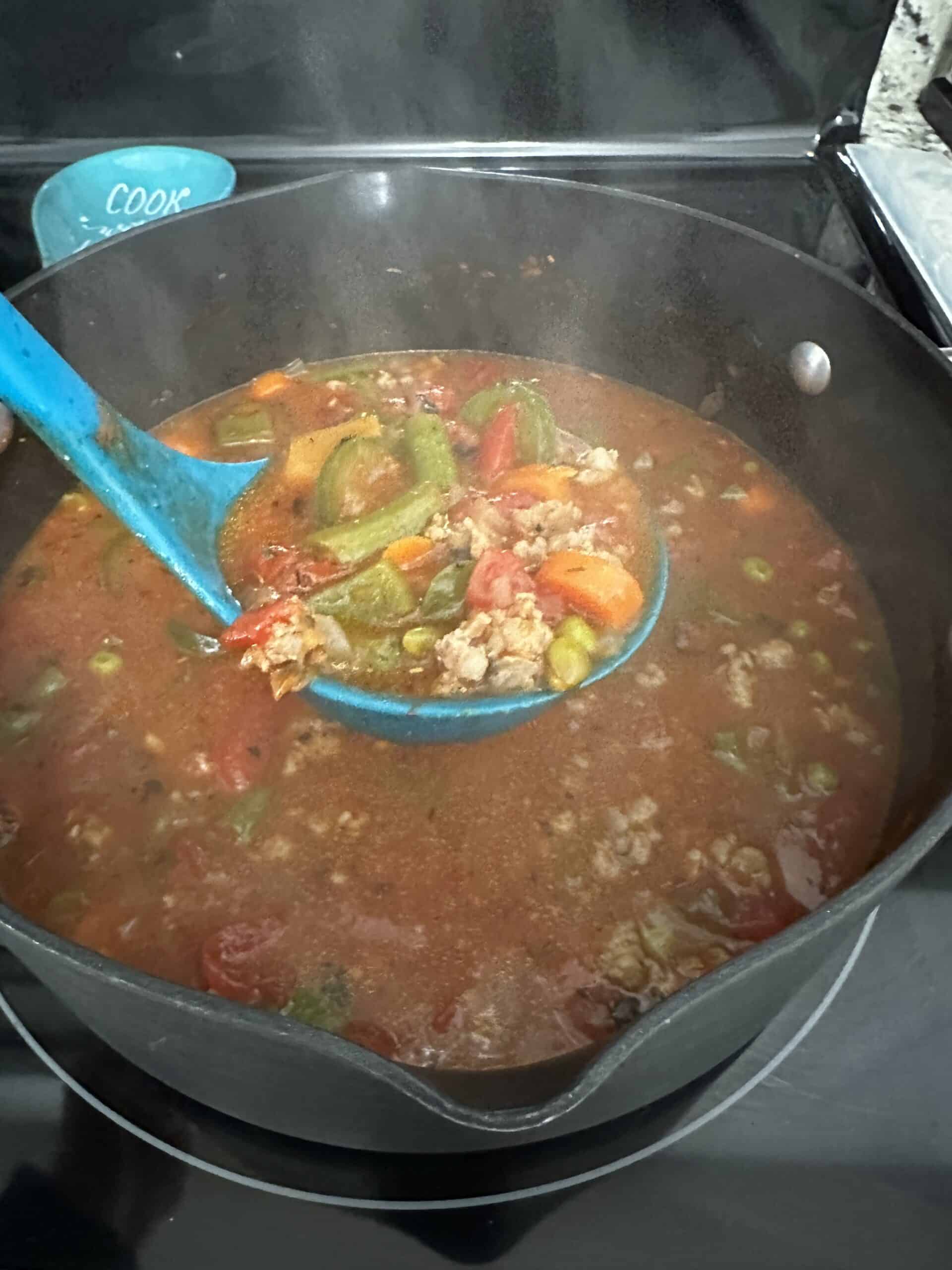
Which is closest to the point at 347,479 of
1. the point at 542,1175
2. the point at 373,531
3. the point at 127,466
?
the point at 373,531

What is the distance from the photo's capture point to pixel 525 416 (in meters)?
2.30

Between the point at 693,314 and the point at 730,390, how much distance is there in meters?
0.21

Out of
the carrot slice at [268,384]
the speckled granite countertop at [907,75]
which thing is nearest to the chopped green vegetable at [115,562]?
the carrot slice at [268,384]

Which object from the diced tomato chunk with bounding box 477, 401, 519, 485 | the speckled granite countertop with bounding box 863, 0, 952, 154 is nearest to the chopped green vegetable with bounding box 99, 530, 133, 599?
the diced tomato chunk with bounding box 477, 401, 519, 485

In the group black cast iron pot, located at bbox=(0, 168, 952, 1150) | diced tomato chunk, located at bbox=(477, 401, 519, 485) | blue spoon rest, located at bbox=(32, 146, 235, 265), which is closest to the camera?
black cast iron pot, located at bbox=(0, 168, 952, 1150)

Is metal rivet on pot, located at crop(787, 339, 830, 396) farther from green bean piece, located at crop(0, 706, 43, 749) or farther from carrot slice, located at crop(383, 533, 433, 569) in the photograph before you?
green bean piece, located at crop(0, 706, 43, 749)

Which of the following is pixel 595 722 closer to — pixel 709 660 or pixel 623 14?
pixel 709 660

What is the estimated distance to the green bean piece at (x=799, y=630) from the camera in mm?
1991

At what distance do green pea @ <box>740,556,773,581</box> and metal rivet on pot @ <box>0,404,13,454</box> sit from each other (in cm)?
157

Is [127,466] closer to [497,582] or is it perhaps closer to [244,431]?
[244,431]

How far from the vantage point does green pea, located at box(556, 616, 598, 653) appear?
1803 mm

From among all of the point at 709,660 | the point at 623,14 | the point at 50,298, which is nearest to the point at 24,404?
the point at 50,298

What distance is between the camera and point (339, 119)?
2.49 metres

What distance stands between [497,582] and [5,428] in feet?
3.46
